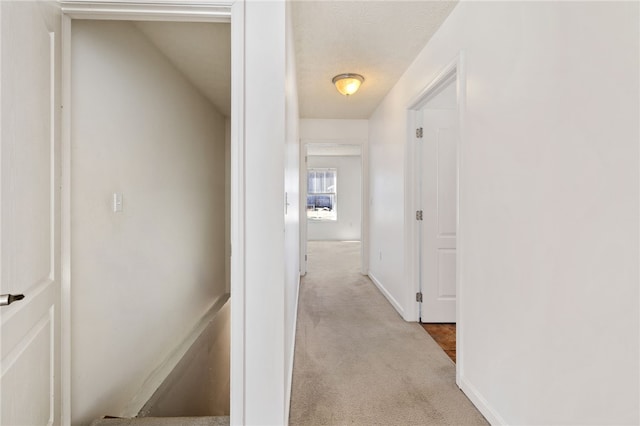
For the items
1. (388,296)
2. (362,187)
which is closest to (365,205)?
(362,187)

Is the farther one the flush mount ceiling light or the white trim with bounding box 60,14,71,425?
the flush mount ceiling light

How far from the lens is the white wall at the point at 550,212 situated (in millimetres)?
981

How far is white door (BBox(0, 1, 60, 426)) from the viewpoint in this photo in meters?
1.01

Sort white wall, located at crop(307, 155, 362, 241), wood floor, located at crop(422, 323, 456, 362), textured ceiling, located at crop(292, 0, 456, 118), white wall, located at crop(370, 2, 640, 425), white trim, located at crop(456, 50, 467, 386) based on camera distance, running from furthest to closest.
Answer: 1. white wall, located at crop(307, 155, 362, 241)
2. wood floor, located at crop(422, 323, 456, 362)
3. textured ceiling, located at crop(292, 0, 456, 118)
4. white trim, located at crop(456, 50, 467, 386)
5. white wall, located at crop(370, 2, 640, 425)

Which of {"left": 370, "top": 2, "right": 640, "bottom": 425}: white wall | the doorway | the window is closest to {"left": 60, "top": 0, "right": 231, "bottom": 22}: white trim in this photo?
the doorway

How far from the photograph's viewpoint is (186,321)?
299 centimetres

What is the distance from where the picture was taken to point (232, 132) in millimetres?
1420

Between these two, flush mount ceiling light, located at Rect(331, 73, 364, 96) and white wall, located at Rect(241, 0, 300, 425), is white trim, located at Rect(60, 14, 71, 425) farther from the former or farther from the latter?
flush mount ceiling light, located at Rect(331, 73, 364, 96)

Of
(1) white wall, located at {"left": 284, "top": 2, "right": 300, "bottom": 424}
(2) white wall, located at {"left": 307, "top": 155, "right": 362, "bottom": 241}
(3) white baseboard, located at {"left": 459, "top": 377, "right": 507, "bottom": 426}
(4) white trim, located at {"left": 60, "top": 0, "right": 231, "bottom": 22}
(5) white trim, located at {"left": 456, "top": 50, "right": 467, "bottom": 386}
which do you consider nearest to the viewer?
(4) white trim, located at {"left": 60, "top": 0, "right": 231, "bottom": 22}

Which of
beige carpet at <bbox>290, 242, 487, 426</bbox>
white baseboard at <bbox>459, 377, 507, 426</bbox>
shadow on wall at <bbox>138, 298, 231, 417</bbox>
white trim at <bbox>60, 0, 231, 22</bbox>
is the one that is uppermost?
white trim at <bbox>60, 0, 231, 22</bbox>

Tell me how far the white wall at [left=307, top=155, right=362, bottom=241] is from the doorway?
6.03 meters

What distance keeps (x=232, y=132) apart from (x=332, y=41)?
1.51 metres

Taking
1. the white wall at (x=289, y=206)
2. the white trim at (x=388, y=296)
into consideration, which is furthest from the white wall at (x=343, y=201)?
the white wall at (x=289, y=206)

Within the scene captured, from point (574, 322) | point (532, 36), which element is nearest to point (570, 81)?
point (532, 36)
